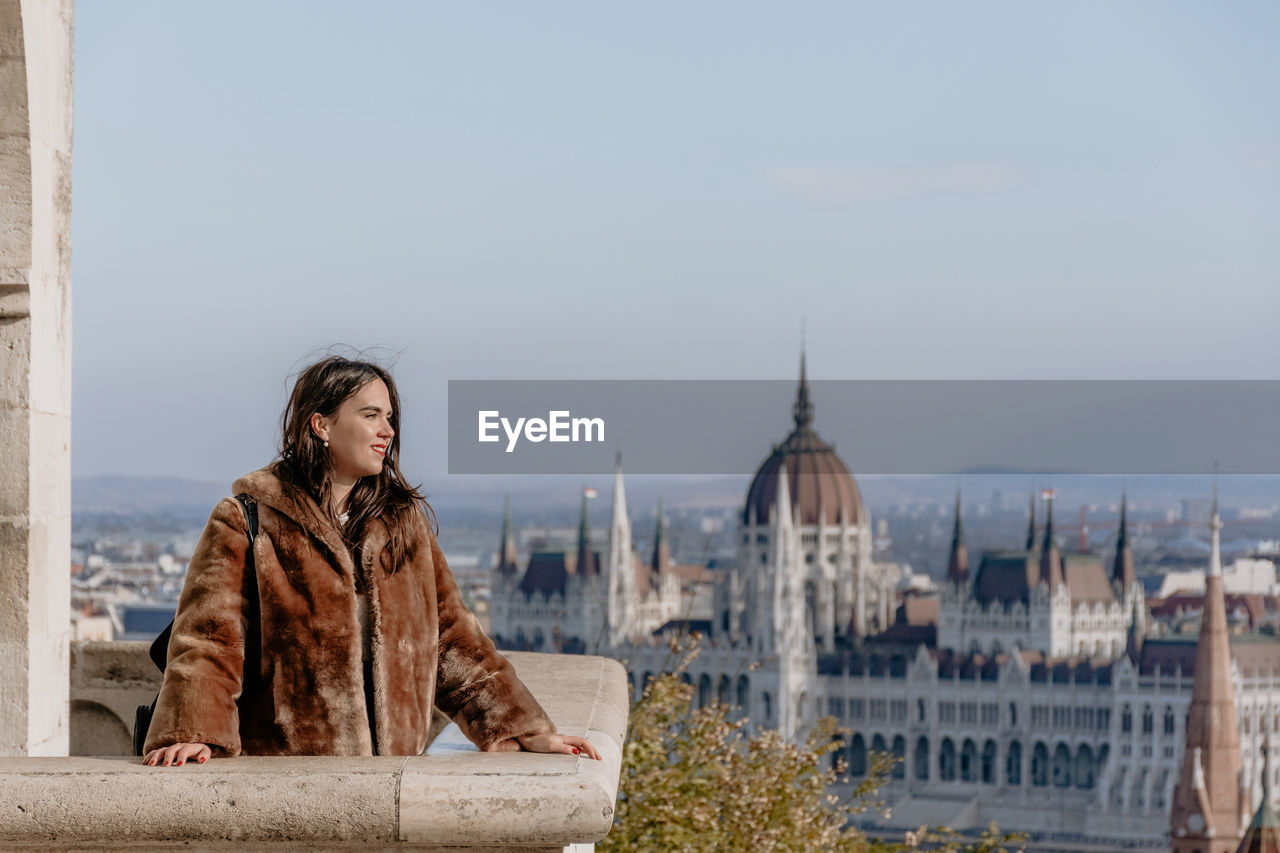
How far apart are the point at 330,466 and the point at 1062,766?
72.0 metres

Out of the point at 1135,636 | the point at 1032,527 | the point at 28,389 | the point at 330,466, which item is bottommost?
the point at 1135,636

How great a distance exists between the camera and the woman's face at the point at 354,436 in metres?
1.95

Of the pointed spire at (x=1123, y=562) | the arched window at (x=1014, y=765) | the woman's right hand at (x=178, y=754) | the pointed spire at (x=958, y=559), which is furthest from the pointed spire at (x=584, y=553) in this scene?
the woman's right hand at (x=178, y=754)

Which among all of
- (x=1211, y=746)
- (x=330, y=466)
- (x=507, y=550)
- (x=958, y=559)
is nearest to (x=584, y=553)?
(x=507, y=550)

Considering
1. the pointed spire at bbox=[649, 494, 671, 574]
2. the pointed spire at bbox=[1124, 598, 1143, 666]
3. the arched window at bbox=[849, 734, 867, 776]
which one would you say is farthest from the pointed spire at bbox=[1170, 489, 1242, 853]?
the pointed spire at bbox=[649, 494, 671, 574]

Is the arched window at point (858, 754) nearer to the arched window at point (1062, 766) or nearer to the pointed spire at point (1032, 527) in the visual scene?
the arched window at point (1062, 766)

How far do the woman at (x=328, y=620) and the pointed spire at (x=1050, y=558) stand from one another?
74.2 metres

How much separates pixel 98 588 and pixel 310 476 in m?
69.3

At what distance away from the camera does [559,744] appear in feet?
6.05

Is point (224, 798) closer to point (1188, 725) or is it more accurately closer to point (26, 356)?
point (26, 356)

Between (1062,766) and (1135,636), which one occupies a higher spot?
(1135,636)

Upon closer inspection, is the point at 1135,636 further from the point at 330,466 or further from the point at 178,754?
the point at 178,754

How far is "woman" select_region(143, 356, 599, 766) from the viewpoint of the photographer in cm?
183

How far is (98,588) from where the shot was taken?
67.8 metres
